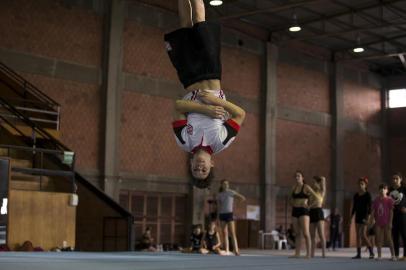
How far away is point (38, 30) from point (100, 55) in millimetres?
2239

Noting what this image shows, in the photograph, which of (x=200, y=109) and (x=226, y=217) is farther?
(x=226, y=217)

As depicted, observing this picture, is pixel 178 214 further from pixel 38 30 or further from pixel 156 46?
pixel 38 30

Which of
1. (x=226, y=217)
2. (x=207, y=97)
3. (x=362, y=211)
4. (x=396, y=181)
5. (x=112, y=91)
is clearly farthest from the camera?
(x=112, y=91)

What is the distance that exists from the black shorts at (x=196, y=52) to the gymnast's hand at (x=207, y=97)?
0.80ft

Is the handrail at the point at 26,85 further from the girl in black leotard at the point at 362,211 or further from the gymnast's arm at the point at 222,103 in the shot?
the gymnast's arm at the point at 222,103

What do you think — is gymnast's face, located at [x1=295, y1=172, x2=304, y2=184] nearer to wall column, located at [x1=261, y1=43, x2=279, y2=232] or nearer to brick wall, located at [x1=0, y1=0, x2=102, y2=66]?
brick wall, located at [x1=0, y1=0, x2=102, y2=66]

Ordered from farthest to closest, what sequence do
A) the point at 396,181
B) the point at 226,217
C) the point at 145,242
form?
the point at 145,242 < the point at 226,217 < the point at 396,181

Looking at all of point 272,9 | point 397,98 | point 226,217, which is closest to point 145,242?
point 226,217

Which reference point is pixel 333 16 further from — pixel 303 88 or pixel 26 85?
pixel 26 85

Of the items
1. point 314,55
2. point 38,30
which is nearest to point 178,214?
point 38,30

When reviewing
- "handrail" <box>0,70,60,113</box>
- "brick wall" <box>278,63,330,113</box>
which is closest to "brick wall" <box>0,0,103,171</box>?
"handrail" <box>0,70,60,113</box>

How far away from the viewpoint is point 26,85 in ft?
55.9

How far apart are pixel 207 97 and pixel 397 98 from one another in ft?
86.5

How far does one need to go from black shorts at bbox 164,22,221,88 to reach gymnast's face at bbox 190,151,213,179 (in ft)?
2.75
